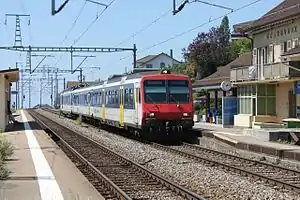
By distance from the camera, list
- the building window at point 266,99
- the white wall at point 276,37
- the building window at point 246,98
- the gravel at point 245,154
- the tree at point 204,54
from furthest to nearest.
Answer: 1. the tree at point 204,54
2. the building window at point 246,98
3. the building window at point 266,99
4. the white wall at point 276,37
5. the gravel at point 245,154

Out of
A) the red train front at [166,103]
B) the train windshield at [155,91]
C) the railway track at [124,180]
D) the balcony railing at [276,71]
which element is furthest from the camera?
the balcony railing at [276,71]

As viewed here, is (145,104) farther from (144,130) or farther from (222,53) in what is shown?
(222,53)

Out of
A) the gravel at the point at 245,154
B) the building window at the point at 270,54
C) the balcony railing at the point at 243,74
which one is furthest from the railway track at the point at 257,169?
the balcony railing at the point at 243,74

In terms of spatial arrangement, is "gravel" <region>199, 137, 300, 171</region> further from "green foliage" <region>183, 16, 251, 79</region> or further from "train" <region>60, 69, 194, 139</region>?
"green foliage" <region>183, 16, 251, 79</region>

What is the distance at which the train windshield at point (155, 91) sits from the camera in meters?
24.2

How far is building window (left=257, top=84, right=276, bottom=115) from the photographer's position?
35500 mm

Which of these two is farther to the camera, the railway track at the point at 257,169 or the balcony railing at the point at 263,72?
the balcony railing at the point at 263,72

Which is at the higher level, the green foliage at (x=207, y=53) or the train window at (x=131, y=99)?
the green foliage at (x=207, y=53)

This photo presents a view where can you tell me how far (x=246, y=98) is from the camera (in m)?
37.5

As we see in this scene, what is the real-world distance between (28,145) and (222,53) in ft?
173

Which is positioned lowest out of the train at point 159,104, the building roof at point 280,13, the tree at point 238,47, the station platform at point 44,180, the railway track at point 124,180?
the railway track at point 124,180

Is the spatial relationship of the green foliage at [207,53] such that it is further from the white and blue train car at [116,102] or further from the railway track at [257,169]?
the railway track at [257,169]

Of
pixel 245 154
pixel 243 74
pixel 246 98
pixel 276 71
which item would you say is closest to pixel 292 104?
pixel 276 71

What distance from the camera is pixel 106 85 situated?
33688 millimetres
